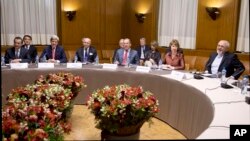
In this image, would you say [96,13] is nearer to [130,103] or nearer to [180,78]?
[180,78]

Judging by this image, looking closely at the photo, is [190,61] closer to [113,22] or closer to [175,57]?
[175,57]

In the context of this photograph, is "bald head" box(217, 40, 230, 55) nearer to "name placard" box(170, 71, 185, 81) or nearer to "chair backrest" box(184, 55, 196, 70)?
"name placard" box(170, 71, 185, 81)

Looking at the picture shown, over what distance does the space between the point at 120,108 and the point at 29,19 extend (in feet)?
16.5

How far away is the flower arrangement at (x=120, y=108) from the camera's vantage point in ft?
9.12

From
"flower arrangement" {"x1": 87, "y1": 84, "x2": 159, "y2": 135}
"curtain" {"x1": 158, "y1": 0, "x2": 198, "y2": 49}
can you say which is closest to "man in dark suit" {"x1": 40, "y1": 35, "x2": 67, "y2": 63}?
"curtain" {"x1": 158, "y1": 0, "x2": 198, "y2": 49}

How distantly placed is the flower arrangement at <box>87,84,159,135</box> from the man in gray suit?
7.96ft

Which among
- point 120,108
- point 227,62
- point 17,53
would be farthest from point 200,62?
point 120,108

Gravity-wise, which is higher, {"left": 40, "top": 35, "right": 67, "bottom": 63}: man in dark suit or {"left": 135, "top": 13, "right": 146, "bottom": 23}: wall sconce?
{"left": 135, "top": 13, "right": 146, "bottom": 23}: wall sconce

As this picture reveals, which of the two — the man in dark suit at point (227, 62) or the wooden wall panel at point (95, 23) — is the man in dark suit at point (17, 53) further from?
the man in dark suit at point (227, 62)

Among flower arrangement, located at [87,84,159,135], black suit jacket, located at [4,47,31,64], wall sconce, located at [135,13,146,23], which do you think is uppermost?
wall sconce, located at [135,13,146,23]

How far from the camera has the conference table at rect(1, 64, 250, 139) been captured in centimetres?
232

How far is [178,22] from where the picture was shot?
6.82m

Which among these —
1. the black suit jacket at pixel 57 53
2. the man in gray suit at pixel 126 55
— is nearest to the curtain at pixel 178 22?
the man in gray suit at pixel 126 55

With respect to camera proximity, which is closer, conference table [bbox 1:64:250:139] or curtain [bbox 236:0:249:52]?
conference table [bbox 1:64:250:139]
